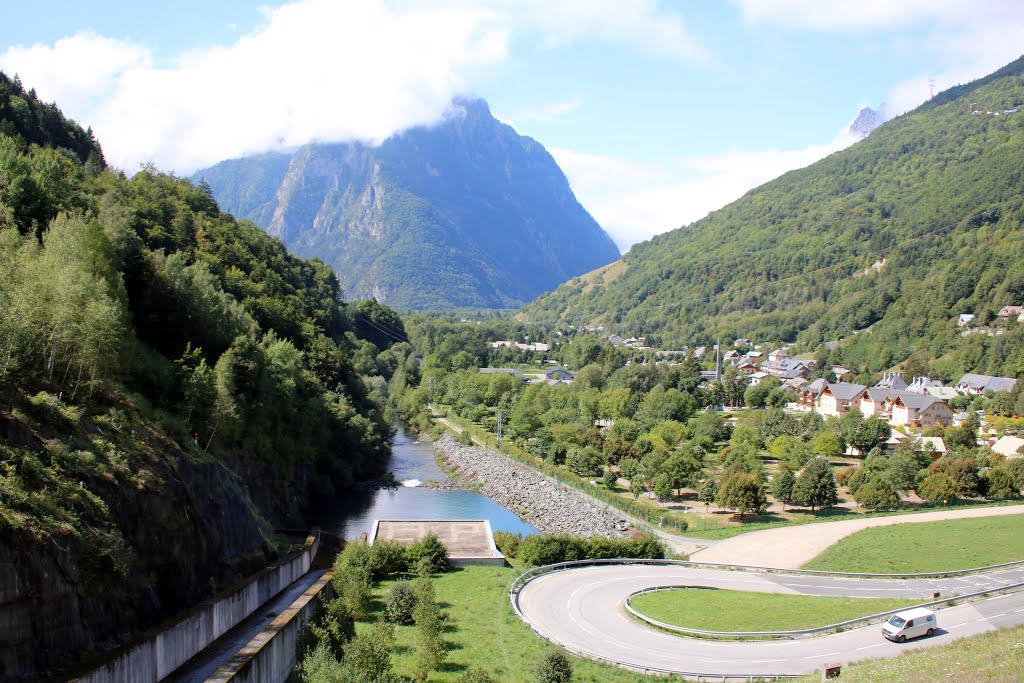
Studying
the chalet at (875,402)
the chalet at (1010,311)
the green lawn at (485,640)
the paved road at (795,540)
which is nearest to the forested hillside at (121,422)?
the green lawn at (485,640)

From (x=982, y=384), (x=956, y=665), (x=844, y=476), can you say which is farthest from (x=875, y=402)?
(x=956, y=665)

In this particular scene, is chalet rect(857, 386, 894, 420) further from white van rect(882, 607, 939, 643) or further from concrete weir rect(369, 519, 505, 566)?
white van rect(882, 607, 939, 643)

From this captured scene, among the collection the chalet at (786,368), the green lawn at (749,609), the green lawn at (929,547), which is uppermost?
the chalet at (786,368)

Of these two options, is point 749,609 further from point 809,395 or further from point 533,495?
point 809,395

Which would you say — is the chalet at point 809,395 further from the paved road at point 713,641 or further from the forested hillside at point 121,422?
the paved road at point 713,641

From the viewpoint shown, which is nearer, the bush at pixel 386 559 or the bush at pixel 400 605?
the bush at pixel 400 605

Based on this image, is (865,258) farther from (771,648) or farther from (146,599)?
(146,599)

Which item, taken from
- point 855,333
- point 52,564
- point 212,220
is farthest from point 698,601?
point 855,333
